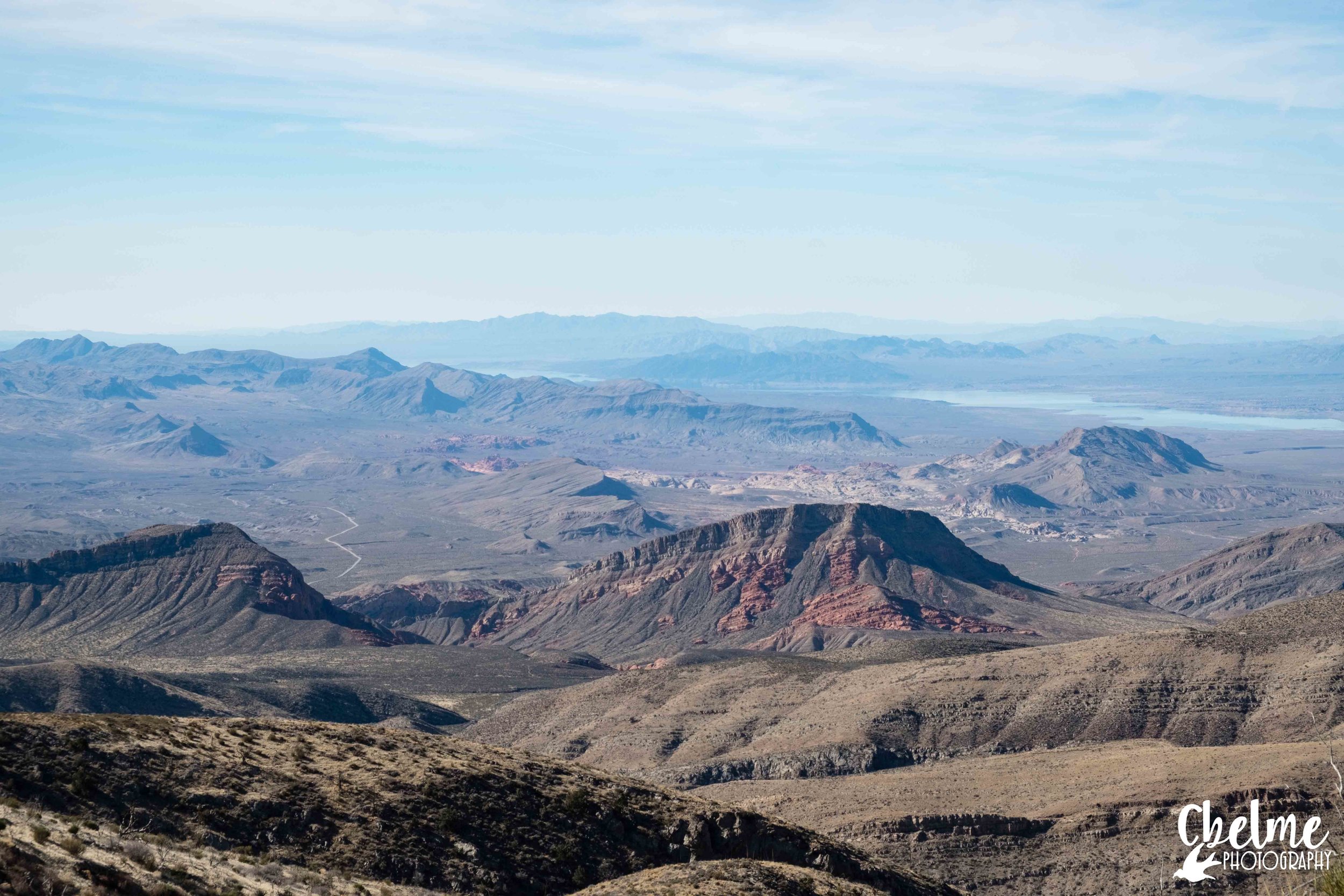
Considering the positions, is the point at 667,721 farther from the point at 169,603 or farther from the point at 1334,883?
the point at 169,603

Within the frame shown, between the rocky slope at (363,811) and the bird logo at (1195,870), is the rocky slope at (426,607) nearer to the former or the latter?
the rocky slope at (363,811)

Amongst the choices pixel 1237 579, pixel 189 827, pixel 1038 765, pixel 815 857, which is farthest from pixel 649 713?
pixel 1237 579

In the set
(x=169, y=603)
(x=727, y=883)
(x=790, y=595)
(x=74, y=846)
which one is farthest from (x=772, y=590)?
(x=74, y=846)

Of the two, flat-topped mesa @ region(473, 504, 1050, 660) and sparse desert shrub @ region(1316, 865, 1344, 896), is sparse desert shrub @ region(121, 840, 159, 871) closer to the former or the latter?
sparse desert shrub @ region(1316, 865, 1344, 896)

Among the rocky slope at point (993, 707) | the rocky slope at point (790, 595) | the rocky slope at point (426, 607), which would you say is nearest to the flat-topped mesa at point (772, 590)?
the rocky slope at point (790, 595)

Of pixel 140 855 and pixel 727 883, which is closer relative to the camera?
pixel 140 855

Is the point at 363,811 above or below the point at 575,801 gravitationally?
above

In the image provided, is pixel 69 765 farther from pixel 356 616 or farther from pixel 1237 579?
pixel 1237 579
